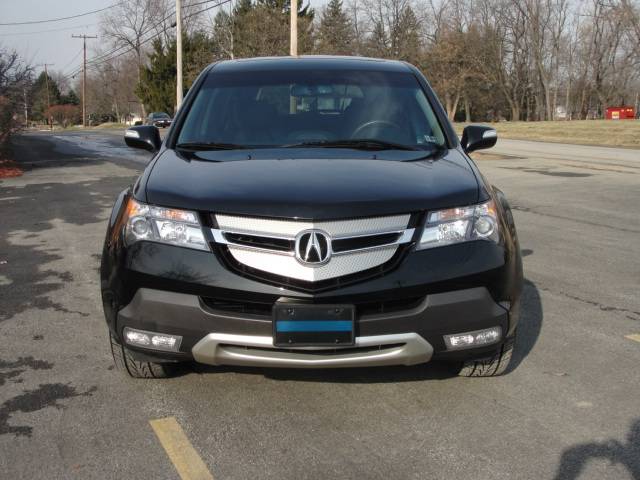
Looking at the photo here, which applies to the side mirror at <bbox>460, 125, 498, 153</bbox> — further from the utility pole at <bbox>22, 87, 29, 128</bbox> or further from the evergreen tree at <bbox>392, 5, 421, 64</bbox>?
the evergreen tree at <bbox>392, 5, 421, 64</bbox>

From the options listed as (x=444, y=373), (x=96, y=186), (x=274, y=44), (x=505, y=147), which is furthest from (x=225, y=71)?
(x=274, y=44)

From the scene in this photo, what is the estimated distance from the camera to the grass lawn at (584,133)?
91.9 feet

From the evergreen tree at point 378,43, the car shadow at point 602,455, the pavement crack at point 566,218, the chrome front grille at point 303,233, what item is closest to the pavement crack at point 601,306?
the car shadow at point 602,455

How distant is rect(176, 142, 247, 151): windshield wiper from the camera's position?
156 inches

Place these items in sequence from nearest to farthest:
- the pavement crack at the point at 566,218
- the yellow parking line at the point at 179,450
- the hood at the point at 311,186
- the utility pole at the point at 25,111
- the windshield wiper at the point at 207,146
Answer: the yellow parking line at the point at 179,450 < the hood at the point at 311,186 < the windshield wiper at the point at 207,146 < the pavement crack at the point at 566,218 < the utility pole at the point at 25,111

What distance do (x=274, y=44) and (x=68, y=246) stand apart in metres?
30.8

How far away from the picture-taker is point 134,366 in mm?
3541

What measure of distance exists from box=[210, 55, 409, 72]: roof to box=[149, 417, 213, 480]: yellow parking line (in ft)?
8.21

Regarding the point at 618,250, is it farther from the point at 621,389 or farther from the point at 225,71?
the point at 225,71

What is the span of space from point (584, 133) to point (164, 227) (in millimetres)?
31797

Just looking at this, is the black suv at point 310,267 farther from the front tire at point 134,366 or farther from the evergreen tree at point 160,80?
the evergreen tree at point 160,80

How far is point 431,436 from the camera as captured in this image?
120 inches

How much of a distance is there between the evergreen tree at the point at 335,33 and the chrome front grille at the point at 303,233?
3840cm

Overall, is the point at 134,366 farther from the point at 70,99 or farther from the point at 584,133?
the point at 70,99
